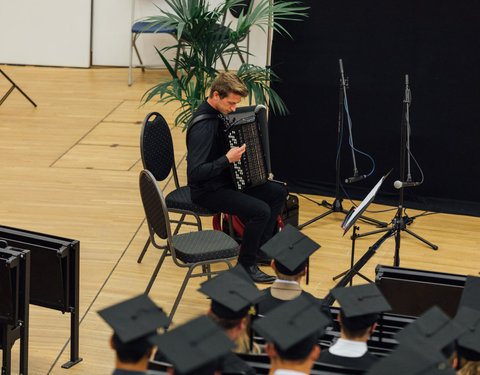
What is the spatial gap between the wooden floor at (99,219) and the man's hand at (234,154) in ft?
2.92

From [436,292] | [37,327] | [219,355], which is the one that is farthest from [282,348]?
[37,327]

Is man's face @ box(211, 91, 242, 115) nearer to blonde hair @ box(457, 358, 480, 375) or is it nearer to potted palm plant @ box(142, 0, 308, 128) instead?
potted palm plant @ box(142, 0, 308, 128)

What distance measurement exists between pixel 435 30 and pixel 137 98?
420 cm

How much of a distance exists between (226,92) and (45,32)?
6.65 metres

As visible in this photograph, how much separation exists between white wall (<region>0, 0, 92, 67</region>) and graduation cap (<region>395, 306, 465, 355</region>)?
885 centimetres

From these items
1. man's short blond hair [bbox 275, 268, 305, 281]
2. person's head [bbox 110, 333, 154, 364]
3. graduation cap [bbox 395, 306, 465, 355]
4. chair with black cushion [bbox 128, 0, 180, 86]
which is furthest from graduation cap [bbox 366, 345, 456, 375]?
chair with black cushion [bbox 128, 0, 180, 86]

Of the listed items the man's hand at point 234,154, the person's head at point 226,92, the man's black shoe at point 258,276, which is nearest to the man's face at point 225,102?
the person's head at point 226,92

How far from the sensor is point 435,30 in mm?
6094

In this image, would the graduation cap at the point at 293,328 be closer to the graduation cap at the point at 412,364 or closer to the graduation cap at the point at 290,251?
the graduation cap at the point at 412,364

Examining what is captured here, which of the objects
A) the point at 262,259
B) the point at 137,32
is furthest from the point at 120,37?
the point at 262,259

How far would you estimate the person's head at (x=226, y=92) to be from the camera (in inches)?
185

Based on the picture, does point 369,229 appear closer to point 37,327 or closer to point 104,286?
point 104,286

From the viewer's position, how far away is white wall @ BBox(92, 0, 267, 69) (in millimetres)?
10352

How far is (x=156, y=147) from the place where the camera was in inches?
201
